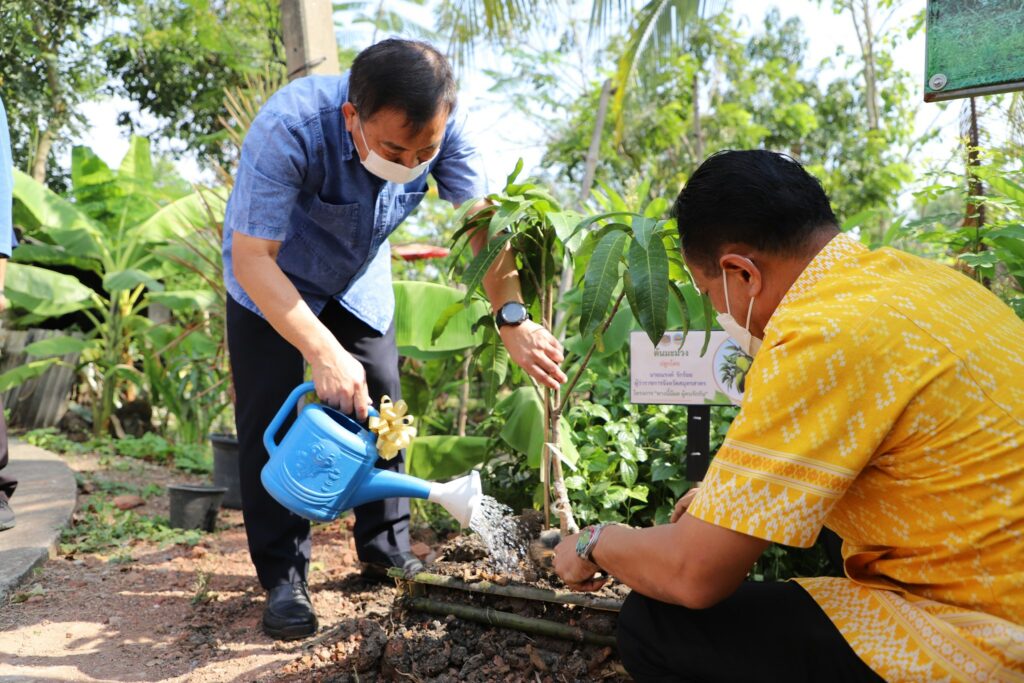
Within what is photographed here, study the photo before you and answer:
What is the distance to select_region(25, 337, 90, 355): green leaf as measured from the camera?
582 centimetres

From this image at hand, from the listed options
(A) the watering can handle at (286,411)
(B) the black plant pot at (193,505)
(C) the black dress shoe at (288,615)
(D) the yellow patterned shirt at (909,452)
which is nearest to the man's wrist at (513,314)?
(A) the watering can handle at (286,411)

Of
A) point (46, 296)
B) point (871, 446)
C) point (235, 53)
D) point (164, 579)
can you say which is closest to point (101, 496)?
point (164, 579)

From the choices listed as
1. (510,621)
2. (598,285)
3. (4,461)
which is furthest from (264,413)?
(598,285)

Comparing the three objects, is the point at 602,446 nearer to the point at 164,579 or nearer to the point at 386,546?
the point at 386,546

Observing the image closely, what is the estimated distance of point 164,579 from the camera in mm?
3305

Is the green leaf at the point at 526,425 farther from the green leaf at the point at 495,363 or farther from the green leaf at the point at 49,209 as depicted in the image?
the green leaf at the point at 49,209

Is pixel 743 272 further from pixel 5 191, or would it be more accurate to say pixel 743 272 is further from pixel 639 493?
pixel 5 191

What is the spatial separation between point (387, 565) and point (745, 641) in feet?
5.67

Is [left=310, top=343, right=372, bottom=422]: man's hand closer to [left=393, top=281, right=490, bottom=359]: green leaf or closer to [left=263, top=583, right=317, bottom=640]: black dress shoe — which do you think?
[left=263, top=583, right=317, bottom=640]: black dress shoe

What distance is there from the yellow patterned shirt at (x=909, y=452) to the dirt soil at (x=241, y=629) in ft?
2.73

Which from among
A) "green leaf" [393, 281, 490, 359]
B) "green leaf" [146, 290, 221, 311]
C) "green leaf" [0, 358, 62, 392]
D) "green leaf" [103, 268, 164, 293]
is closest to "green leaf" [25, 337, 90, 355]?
"green leaf" [0, 358, 62, 392]

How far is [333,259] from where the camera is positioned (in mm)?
2691

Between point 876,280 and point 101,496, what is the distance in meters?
4.13

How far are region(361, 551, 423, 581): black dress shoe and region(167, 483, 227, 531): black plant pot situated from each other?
3.85ft
